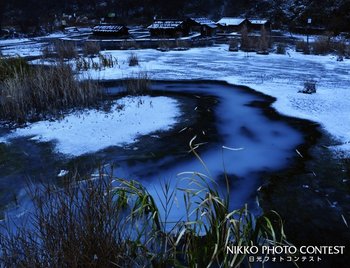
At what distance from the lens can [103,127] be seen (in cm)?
809

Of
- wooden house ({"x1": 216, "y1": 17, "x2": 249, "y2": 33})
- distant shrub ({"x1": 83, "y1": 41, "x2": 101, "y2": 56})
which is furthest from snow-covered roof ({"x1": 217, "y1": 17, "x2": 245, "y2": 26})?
distant shrub ({"x1": 83, "y1": 41, "x2": 101, "y2": 56})

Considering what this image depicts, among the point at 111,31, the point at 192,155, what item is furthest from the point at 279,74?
the point at 111,31

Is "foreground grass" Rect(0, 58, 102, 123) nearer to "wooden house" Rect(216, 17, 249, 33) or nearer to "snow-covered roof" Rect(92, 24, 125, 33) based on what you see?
"snow-covered roof" Rect(92, 24, 125, 33)

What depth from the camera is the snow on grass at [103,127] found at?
7.18 metres

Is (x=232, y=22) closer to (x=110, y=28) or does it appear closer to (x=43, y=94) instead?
(x=110, y=28)

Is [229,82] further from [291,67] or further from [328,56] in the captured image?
[328,56]

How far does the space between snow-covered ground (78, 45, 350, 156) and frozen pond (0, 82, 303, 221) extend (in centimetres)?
103

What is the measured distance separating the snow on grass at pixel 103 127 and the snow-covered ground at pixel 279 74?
282 centimetres

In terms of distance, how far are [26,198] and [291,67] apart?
13.4 metres

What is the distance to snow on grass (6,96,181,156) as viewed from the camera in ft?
23.6

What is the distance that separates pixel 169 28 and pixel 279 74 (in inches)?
730

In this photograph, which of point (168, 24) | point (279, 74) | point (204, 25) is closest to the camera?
point (279, 74)

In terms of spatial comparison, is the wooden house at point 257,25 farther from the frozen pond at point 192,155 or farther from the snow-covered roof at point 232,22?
the frozen pond at point 192,155

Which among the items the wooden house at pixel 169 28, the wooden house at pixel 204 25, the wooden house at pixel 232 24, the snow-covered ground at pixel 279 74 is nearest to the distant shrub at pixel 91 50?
the snow-covered ground at pixel 279 74
